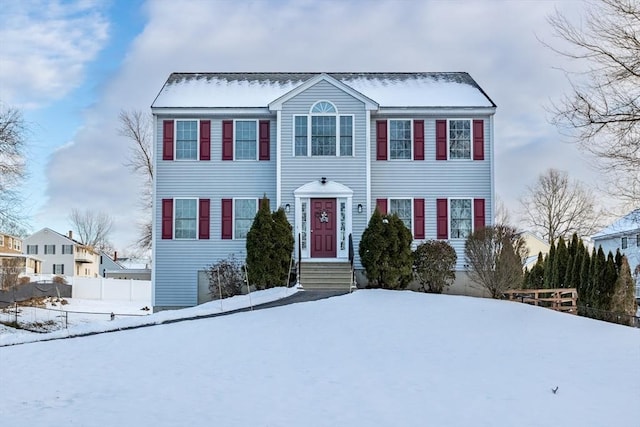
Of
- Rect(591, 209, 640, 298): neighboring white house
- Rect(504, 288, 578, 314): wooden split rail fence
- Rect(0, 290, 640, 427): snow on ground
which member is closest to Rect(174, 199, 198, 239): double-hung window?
Rect(0, 290, 640, 427): snow on ground

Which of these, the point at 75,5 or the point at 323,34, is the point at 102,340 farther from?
the point at 323,34

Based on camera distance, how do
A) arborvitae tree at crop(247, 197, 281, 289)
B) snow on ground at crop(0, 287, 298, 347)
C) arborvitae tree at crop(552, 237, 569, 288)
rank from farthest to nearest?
arborvitae tree at crop(552, 237, 569, 288) → arborvitae tree at crop(247, 197, 281, 289) → snow on ground at crop(0, 287, 298, 347)

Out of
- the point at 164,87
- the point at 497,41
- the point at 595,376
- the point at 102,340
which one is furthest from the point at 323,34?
the point at 595,376

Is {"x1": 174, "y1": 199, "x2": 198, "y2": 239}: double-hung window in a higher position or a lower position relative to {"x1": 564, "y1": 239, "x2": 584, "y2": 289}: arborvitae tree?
higher

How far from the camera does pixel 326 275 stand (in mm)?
19719

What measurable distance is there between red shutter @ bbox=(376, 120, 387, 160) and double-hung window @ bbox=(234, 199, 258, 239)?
415 cm

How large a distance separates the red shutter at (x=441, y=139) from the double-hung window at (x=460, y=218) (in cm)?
145

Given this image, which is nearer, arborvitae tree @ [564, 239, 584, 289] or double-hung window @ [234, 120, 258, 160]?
double-hung window @ [234, 120, 258, 160]

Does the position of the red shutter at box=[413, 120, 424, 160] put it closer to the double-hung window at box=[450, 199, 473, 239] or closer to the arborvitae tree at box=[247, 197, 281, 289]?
the double-hung window at box=[450, 199, 473, 239]

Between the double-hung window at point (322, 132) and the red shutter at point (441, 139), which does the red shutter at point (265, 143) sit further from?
the red shutter at point (441, 139)

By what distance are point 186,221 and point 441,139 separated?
8.36 metres

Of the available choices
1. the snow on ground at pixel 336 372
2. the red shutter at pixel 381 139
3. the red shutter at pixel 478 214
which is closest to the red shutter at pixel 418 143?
the red shutter at pixel 381 139

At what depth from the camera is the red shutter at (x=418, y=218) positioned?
2117 cm

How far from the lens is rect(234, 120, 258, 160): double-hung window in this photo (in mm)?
21438
